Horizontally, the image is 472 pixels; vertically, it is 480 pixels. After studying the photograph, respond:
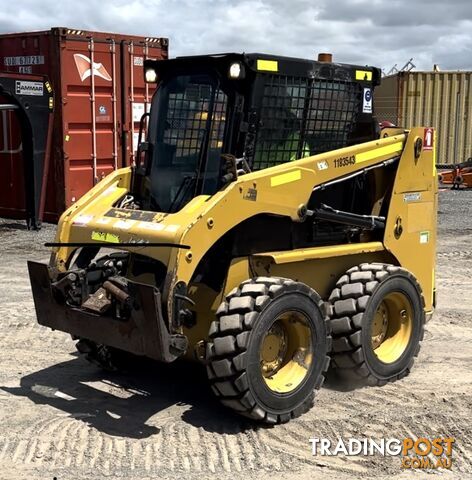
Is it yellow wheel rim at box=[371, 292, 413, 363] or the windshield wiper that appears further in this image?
yellow wheel rim at box=[371, 292, 413, 363]

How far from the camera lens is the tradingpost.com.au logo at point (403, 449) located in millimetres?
3943

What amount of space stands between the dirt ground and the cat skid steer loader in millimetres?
203

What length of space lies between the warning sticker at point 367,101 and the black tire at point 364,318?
1206mm

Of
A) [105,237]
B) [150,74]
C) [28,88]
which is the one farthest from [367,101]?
[28,88]

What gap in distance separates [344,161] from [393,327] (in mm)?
1333

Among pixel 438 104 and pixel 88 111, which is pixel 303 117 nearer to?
pixel 88 111

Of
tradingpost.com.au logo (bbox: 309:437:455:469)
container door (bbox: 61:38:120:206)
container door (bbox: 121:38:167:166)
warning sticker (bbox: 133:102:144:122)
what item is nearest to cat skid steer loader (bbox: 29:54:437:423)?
tradingpost.com.au logo (bbox: 309:437:455:469)

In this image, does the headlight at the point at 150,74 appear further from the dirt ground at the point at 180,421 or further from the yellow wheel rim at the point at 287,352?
the dirt ground at the point at 180,421

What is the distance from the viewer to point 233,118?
457cm

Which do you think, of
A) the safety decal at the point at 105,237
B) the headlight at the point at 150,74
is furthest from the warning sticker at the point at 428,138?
the safety decal at the point at 105,237

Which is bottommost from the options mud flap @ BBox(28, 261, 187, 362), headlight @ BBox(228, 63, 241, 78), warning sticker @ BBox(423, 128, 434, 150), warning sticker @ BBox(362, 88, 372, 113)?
mud flap @ BBox(28, 261, 187, 362)

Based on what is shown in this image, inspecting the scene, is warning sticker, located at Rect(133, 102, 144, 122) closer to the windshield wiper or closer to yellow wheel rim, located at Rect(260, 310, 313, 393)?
the windshield wiper

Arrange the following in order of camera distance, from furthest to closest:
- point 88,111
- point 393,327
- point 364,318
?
1. point 88,111
2. point 393,327
3. point 364,318

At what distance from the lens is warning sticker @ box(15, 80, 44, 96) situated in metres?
10.5
